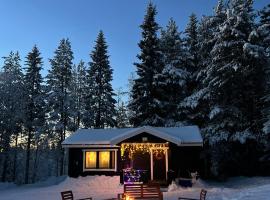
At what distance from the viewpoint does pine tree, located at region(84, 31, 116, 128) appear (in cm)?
4788

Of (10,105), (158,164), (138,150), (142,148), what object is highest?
(10,105)

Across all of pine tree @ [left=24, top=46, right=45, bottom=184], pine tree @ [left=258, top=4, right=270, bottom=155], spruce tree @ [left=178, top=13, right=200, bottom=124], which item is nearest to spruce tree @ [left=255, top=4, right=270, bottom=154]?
pine tree @ [left=258, top=4, right=270, bottom=155]

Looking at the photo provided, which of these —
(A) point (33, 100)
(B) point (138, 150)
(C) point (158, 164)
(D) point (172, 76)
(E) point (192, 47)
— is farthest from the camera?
(A) point (33, 100)

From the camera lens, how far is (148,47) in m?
42.4

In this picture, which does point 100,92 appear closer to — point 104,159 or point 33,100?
point 33,100

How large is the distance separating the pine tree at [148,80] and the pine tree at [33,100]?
13477mm

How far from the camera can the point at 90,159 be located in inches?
1249

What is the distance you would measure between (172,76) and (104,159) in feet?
43.1

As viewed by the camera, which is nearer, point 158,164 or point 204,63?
point 158,164

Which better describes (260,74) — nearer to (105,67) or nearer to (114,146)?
(114,146)

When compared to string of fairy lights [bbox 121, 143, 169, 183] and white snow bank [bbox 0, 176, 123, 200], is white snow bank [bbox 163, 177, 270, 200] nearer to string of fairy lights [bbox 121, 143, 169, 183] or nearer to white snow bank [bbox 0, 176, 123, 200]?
string of fairy lights [bbox 121, 143, 169, 183]

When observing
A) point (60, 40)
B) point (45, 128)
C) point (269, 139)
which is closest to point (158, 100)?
point (269, 139)

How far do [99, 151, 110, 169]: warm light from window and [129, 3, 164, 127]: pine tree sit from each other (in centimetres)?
896

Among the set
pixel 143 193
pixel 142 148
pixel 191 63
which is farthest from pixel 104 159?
pixel 191 63
